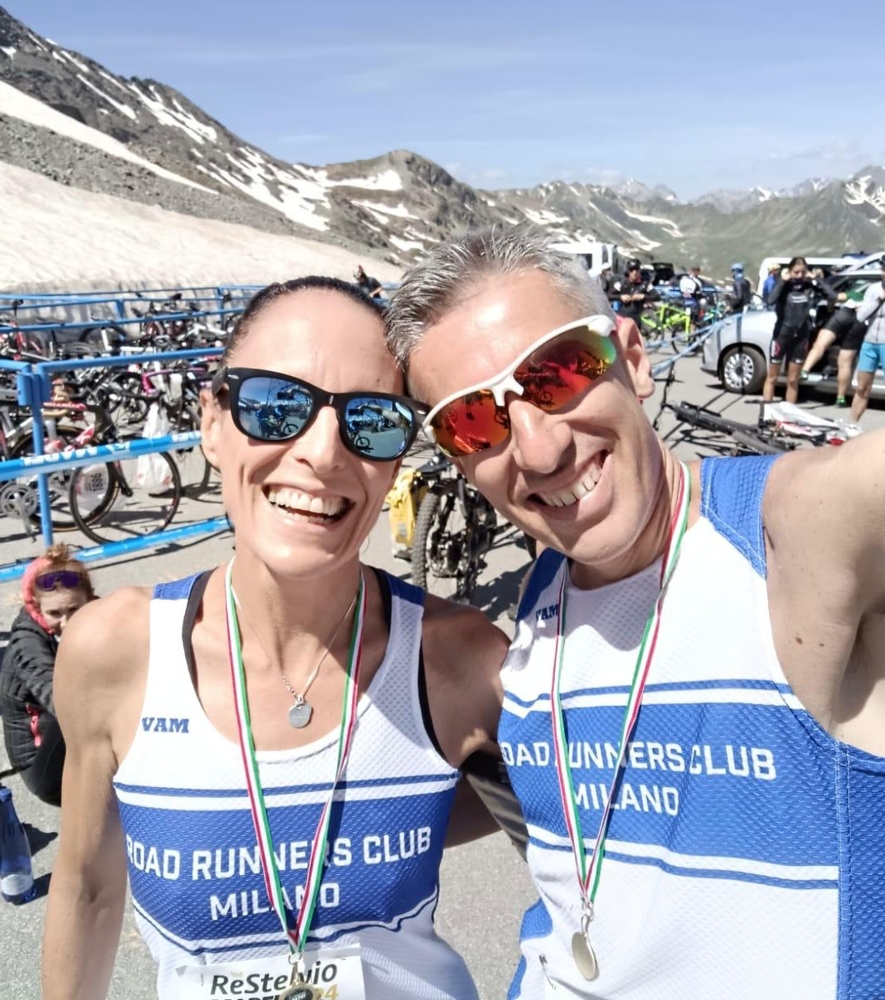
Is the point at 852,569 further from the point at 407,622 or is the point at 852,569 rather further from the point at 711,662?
the point at 407,622

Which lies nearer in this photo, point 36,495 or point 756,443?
point 36,495

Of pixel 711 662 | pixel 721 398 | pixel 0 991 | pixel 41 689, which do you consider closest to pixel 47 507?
pixel 41 689

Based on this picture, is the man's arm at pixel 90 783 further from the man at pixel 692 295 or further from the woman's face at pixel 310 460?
the man at pixel 692 295

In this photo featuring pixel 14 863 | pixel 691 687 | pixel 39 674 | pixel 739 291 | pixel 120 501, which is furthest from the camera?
pixel 739 291

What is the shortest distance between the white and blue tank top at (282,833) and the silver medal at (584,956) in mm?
298

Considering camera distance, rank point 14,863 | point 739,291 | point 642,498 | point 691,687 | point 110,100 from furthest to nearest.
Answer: point 110,100 < point 739,291 < point 14,863 < point 642,498 < point 691,687

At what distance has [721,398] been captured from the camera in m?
13.7

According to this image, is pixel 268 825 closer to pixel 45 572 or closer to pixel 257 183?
pixel 45 572

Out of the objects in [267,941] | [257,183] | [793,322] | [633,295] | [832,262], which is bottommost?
[267,941]

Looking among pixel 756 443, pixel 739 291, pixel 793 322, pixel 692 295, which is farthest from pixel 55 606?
pixel 692 295

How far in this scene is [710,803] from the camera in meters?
1.13

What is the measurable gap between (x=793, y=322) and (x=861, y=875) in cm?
1231

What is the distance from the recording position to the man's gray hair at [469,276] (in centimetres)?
145

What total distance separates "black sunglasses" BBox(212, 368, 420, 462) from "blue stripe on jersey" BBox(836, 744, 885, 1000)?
2.90ft
